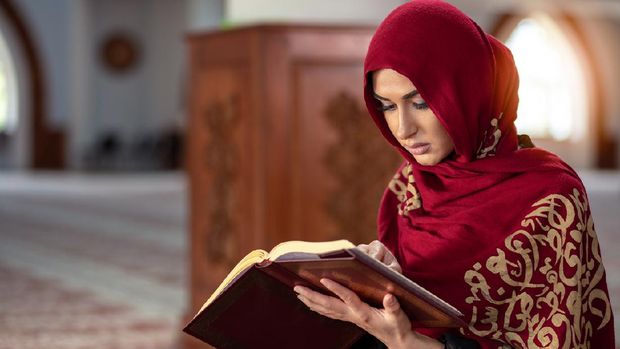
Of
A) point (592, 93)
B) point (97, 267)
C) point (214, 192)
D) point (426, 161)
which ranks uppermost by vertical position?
point (426, 161)

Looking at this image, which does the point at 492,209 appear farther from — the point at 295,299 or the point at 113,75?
the point at 113,75

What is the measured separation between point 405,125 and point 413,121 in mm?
18

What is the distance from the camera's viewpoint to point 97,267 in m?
6.73

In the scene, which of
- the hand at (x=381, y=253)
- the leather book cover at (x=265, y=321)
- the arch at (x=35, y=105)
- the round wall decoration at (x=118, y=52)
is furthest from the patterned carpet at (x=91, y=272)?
the round wall decoration at (x=118, y=52)

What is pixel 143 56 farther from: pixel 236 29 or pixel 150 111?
pixel 236 29

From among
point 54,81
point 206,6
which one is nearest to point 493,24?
point 206,6

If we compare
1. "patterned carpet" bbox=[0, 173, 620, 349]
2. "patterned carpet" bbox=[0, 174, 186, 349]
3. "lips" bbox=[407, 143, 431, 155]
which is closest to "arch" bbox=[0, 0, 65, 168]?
"patterned carpet" bbox=[0, 173, 620, 349]

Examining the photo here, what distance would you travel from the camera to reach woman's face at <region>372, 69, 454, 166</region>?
61.3 inches

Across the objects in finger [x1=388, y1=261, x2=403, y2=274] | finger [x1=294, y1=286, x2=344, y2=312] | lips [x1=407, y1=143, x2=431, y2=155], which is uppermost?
lips [x1=407, y1=143, x2=431, y2=155]

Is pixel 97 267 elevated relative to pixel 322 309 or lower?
lower

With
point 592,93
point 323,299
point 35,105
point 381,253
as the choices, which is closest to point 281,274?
point 323,299

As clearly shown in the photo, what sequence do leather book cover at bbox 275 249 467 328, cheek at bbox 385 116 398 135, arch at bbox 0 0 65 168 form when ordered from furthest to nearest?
arch at bbox 0 0 65 168 < cheek at bbox 385 116 398 135 < leather book cover at bbox 275 249 467 328

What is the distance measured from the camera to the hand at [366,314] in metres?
1.50

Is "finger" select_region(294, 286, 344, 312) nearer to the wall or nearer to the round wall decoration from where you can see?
the wall
